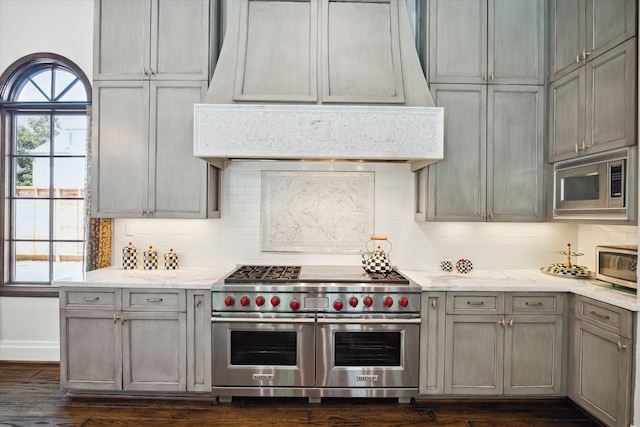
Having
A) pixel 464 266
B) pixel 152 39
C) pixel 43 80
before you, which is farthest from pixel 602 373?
pixel 43 80

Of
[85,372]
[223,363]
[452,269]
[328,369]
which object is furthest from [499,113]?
[85,372]

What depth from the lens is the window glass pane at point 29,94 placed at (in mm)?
3916

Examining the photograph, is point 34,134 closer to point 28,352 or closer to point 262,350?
point 28,352

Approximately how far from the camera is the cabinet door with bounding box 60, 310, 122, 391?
3.03 meters

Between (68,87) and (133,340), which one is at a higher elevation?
(68,87)

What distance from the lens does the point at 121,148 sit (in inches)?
131

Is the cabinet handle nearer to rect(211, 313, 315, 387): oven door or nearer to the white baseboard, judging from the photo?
rect(211, 313, 315, 387): oven door

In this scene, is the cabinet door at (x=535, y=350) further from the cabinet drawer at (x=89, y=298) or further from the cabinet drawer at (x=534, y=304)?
the cabinet drawer at (x=89, y=298)

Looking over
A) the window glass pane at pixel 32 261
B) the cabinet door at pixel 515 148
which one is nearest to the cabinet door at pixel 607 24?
the cabinet door at pixel 515 148

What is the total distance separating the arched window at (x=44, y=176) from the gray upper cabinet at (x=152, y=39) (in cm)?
82

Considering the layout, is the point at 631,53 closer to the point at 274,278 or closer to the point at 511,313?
the point at 511,313

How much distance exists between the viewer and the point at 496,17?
3314 millimetres

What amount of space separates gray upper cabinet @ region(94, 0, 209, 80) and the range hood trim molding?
25.7 inches

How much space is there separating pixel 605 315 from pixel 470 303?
828 millimetres
